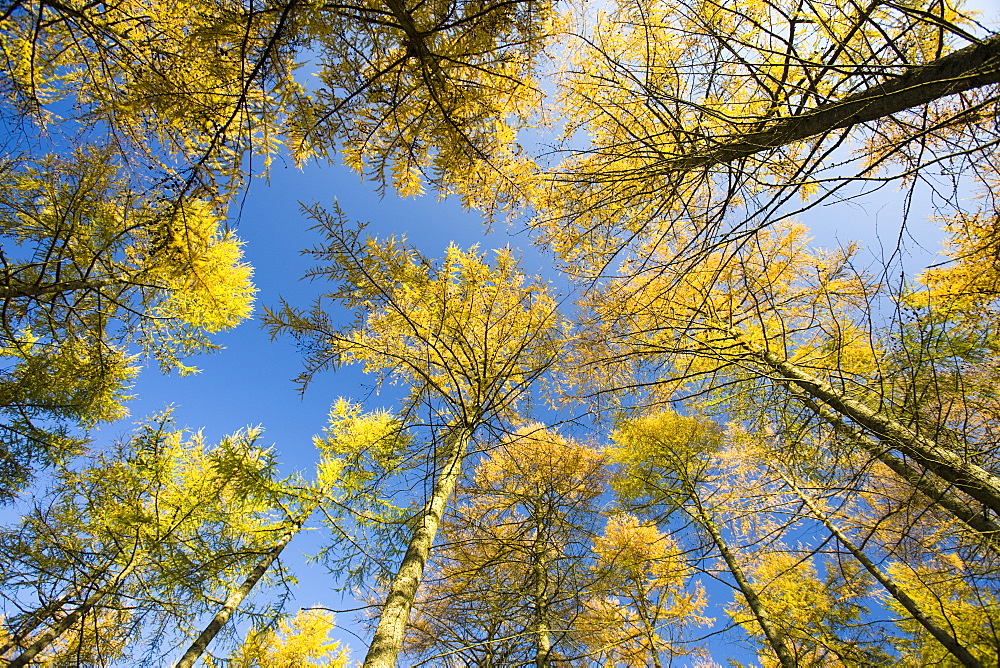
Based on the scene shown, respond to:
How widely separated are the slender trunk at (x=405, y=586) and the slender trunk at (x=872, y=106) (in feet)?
8.17

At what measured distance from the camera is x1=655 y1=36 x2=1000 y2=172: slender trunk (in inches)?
69.7

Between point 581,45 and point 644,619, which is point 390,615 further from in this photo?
point 644,619

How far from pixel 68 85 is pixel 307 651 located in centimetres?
1139

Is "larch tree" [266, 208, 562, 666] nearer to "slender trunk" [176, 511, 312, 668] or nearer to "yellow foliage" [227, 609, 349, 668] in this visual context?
"slender trunk" [176, 511, 312, 668]

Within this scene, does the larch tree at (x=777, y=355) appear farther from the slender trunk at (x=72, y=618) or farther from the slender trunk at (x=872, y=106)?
the slender trunk at (x=72, y=618)

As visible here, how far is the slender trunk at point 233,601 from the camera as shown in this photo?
598 cm

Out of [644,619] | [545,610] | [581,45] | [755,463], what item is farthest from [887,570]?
[581,45]

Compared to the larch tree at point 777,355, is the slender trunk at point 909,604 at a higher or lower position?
lower

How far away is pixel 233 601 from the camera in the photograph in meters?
6.95

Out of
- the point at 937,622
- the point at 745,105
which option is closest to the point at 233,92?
the point at 745,105

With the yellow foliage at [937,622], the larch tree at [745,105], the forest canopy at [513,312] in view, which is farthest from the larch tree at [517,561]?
the yellow foliage at [937,622]

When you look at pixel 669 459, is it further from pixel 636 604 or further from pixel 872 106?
pixel 872 106

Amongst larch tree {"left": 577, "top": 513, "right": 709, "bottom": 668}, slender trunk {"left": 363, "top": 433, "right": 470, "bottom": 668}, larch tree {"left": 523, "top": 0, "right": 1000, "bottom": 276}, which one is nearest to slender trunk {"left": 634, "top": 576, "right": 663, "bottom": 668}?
larch tree {"left": 577, "top": 513, "right": 709, "bottom": 668}

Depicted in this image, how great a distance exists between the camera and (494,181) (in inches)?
149
